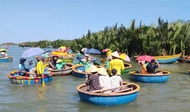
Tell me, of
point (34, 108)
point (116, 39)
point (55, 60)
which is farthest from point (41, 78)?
point (116, 39)

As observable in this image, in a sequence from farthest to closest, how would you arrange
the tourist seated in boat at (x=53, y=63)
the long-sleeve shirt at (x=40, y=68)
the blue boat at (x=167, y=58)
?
1. the blue boat at (x=167, y=58)
2. the tourist seated in boat at (x=53, y=63)
3. the long-sleeve shirt at (x=40, y=68)

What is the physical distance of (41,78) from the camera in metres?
14.8

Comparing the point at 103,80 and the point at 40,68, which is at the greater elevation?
the point at 40,68

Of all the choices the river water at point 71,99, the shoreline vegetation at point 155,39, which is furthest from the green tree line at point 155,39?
the river water at point 71,99

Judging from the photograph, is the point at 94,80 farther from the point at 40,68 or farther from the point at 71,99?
the point at 40,68

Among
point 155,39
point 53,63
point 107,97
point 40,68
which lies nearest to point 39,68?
point 40,68

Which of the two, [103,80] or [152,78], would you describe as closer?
[103,80]

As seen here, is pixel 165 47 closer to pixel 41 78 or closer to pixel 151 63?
pixel 151 63

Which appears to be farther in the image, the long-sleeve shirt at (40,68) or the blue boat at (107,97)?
the long-sleeve shirt at (40,68)

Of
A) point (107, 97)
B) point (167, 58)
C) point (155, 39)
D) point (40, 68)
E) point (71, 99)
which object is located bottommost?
point (71, 99)

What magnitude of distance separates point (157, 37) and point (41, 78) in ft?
61.7

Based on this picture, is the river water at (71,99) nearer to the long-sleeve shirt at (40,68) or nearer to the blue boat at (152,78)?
the blue boat at (152,78)

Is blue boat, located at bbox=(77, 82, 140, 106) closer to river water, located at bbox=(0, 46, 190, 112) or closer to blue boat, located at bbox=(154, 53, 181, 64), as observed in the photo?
river water, located at bbox=(0, 46, 190, 112)

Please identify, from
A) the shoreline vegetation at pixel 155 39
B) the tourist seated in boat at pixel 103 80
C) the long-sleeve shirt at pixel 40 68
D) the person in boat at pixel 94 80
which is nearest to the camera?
the person in boat at pixel 94 80
